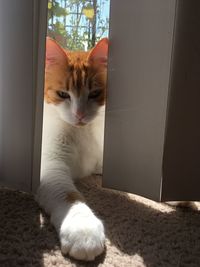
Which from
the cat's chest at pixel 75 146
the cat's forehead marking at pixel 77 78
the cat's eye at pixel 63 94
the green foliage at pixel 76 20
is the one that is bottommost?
the cat's chest at pixel 75 146

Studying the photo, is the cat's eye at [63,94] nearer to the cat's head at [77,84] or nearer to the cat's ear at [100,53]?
the cat's head at [77,84]

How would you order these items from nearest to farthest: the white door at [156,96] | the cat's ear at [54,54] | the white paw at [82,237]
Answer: the white paw at [82,237] → the white door at [156,96] → the cat's ear at [54,54]

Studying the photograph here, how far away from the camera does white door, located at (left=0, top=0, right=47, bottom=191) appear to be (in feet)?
2.85

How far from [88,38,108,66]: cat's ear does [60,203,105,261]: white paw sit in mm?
460

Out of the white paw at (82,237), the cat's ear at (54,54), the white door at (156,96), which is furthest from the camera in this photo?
the cat's ear at (54,54)

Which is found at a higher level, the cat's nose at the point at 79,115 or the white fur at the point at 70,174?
the cat's nose at the point at 79,115

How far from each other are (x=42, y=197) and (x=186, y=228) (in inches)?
14.0

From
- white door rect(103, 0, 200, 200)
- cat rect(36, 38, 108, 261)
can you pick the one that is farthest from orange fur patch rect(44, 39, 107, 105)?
white door rect(103, 0, 200, 200)

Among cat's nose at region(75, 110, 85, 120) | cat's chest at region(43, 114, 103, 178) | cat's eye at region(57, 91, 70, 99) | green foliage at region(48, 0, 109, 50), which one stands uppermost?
green foliage at region(48, 0, 109, 50)

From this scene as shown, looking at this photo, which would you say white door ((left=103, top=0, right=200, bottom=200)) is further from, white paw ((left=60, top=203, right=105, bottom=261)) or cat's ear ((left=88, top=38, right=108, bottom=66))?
white paw ((left=60, top=203, right=105, bottom=261))

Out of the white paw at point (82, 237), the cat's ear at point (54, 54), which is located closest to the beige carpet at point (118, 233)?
the white paw at point (82, 237)

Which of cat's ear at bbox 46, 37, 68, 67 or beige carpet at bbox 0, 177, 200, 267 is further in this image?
cat's ear at bbox 46, 37, 68, 67

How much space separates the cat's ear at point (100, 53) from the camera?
993 mm

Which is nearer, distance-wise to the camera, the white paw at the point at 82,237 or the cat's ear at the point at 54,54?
the white paw at the point at 82,237
